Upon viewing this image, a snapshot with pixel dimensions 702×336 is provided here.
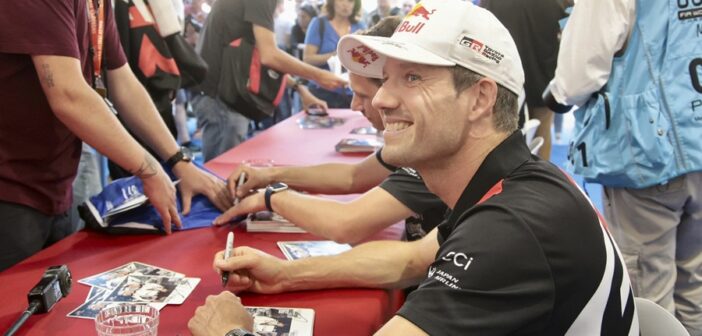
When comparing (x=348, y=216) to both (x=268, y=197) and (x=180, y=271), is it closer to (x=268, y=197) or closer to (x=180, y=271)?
(x=268, y=197)

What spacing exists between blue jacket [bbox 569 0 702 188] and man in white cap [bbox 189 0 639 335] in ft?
3.26

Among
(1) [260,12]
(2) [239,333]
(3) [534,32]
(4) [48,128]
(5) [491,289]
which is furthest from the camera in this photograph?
(3) [534,32]

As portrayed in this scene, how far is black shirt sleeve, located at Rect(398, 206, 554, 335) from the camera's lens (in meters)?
0.86

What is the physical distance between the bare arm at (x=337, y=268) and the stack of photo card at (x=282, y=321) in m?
0.11

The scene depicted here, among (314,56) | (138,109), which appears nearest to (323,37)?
(314,56)

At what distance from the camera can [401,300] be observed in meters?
1.61

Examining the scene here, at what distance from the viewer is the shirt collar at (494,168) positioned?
1.12 metres

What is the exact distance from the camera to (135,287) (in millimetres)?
1363

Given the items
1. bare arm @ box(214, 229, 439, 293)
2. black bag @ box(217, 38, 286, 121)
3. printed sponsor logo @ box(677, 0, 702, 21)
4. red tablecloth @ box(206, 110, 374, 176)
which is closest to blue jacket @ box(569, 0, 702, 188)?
printed sponsor logo @ box(677, 0, 702, 21)

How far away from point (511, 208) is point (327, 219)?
890mm

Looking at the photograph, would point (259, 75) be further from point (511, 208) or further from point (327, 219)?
point (511, 208)

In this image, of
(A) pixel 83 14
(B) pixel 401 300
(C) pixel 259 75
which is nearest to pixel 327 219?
(B) pixel 401 300

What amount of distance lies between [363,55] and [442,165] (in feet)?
1.50

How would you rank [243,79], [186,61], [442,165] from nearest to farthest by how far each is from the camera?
[442,165]
[186,61]
[243,79]
